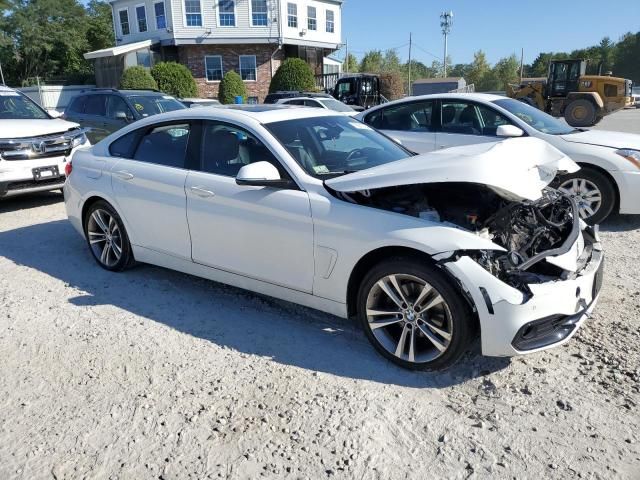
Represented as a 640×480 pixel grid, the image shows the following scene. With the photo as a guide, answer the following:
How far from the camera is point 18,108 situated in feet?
29.0

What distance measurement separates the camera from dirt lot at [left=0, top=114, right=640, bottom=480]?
2631mm

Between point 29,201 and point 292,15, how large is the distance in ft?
99.0

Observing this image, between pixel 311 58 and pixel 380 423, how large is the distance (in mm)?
38041

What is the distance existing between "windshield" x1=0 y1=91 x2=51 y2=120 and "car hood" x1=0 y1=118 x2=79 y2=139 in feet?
1.79

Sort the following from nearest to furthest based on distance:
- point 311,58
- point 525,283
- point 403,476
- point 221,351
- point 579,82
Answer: point 403,476 < point 525,283 < point 221,351 < point 579,82 < point 311,58

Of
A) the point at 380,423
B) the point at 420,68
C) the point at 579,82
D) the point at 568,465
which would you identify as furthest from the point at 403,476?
the point at 420,68

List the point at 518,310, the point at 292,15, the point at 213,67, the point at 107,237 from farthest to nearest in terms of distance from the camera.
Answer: the point at 292,15, the point at 213,67, the point at 107,237, the point at 518,310

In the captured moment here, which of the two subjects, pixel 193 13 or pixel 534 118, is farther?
pixel 193 13

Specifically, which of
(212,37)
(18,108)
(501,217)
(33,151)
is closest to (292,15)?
(212,37)

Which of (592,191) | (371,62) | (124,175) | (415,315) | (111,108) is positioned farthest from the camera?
(371,62)

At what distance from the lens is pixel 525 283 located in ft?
9.97

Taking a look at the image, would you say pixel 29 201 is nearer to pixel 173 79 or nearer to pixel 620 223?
pixel 620 223

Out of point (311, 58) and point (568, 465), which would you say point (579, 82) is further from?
point (568, 465)

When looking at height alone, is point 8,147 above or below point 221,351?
above
